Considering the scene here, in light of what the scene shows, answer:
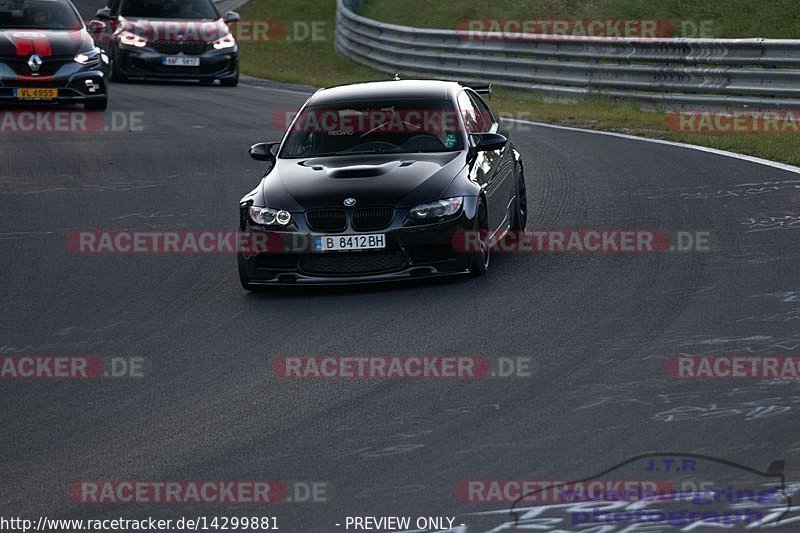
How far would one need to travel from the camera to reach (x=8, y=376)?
26.6 feet

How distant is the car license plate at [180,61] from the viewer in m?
27.1

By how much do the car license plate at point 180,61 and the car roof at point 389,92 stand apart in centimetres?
1560

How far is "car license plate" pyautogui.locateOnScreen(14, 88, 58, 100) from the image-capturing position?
67.7 ft

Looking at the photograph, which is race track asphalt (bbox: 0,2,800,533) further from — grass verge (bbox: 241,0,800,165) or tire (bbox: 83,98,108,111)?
tire (bbox: 83,98,108,111)

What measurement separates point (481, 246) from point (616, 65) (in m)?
13.6

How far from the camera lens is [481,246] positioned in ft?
33.8

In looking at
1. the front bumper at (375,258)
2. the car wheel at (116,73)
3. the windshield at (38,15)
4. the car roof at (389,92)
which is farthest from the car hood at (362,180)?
the car wheel at (116,73)

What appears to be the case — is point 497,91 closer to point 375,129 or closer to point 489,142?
point 375,129

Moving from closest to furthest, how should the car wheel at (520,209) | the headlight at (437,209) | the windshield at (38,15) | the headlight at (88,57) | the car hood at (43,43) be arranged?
the headlight at (437,209), the car wheel at (520,209), the car hood at (43,43), the headlight at (88,57), the windshield at (38,15)

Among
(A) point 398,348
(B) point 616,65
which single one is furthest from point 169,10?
(A) point 398,348

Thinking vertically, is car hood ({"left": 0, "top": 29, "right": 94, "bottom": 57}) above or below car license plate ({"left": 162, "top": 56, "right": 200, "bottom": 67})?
above

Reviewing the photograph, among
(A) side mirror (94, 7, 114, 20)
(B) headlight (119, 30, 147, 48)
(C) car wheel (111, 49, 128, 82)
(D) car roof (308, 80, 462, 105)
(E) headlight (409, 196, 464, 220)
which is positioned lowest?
(C) car wheel (111, 49, 128, 82)

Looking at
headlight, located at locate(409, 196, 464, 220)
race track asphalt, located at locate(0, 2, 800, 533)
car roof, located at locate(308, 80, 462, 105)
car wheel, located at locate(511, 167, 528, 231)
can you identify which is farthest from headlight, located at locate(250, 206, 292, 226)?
car wheel, located at locate(511, 167, 528, 231)

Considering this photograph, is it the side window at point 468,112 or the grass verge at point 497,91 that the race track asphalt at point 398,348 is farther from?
the grass verge at point 497,91
